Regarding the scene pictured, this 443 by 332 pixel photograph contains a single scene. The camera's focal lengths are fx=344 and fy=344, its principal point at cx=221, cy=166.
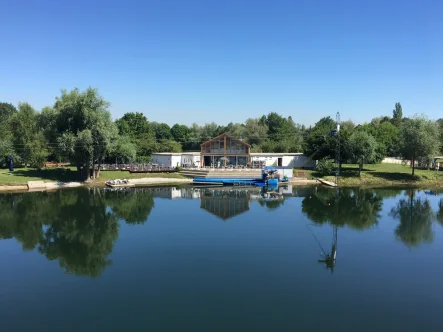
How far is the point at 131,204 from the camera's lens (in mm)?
28328

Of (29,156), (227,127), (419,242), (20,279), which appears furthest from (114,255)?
(227,127)

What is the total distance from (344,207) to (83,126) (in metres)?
28.4

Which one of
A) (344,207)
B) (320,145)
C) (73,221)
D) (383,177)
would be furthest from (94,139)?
(383,177)

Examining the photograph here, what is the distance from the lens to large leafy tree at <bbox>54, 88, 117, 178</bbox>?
1448 inches

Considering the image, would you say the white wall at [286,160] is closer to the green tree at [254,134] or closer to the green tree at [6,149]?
the green tree at [254,134]

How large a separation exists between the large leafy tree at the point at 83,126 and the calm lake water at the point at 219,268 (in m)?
10.7

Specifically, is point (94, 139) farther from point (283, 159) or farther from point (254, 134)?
point (254, 134)

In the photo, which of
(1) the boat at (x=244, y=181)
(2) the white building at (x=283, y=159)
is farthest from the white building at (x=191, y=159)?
(2) the white building at (x=283, y=159)

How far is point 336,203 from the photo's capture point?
96.6ft

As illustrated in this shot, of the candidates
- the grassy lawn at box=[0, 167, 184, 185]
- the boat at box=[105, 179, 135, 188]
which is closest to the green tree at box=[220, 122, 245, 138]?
the grassy lawn at box=[0, 167, 184, 185]

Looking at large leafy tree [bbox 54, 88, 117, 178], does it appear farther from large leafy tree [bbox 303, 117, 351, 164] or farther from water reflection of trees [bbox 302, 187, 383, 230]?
large leafy tree [bbox 303, 117, 351, 164]

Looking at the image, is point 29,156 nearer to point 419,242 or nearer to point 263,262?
point 263,262

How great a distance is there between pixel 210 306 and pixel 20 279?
7657 mm

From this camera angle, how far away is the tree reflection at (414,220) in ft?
63.0
